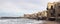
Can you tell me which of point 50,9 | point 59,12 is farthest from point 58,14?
point 50,9

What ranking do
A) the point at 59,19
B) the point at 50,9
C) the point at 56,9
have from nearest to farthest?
the point at 59,19 < the point at 56,9 < the point at 50,9

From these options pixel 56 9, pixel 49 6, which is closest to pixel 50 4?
pixel 49 6

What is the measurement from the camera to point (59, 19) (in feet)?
54.5

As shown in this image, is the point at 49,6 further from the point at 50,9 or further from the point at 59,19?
the point at 59,19

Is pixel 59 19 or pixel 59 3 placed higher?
pixel 59 3

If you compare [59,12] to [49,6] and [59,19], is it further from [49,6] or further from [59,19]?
[49,6]

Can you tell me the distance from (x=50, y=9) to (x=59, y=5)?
4.03 meters

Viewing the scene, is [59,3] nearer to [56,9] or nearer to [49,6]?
[56,9]

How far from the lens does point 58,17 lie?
1664 centimetres

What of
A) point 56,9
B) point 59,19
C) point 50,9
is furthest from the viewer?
point 50,9

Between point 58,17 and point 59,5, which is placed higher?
point 59,5

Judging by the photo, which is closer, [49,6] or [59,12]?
[59,12]

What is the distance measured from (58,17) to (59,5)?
128cm

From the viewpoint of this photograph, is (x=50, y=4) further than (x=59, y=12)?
Yes
